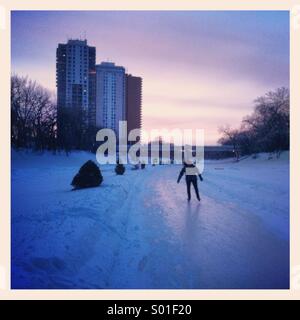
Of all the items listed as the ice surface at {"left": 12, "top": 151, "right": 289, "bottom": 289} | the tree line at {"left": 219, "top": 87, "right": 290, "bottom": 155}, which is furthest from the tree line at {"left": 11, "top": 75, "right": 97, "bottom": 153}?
the tree line at {"left": 219, "top": 87, "right": 290, "bottom": 155}

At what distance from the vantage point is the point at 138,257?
404 centimetres

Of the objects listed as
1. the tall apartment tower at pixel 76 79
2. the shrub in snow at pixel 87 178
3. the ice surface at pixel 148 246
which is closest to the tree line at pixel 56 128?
the tall apartment tower at pixel 76 79

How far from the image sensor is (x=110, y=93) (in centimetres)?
2114

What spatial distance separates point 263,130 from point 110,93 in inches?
966

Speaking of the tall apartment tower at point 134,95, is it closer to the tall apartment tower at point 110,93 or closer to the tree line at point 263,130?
the tall apartment tower at point 110,93

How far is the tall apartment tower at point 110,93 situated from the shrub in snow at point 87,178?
16.7ft

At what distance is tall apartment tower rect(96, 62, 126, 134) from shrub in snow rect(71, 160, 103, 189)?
200 inches

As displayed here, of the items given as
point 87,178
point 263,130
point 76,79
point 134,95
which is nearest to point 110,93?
point 76,79

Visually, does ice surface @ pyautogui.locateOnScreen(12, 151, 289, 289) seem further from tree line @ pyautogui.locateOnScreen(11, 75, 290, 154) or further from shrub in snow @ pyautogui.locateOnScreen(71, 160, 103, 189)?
tree line @ pyautogui.locateOnScreen(11, 75, 290, 154)
